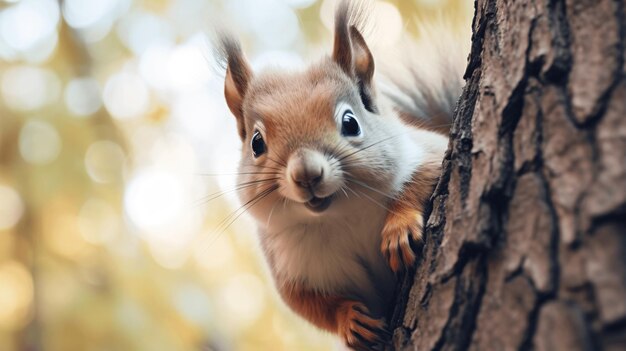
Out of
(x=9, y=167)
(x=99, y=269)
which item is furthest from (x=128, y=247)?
(x=9, y=167)

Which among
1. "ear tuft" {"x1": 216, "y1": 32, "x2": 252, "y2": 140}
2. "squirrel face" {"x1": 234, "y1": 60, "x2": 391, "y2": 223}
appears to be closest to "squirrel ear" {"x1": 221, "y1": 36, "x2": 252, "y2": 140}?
"ear tuft" {"x1": 216, "y1": 32, "x2": 252, "y2": 140}

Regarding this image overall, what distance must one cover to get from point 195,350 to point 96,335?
57cm

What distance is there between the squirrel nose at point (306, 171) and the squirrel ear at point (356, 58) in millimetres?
663

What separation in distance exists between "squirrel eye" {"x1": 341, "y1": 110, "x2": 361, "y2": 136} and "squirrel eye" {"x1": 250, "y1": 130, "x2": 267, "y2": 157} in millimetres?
340

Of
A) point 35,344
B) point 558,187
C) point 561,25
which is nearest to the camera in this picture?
point 558,187

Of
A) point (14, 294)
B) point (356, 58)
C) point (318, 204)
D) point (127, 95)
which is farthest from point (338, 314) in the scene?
point (127, 95)

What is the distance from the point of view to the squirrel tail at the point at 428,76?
3262 mm

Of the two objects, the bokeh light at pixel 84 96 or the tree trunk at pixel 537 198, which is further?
the bokeh light at pixel 84 96

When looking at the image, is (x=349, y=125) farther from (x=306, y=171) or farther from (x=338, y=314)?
(x=338, y=314)

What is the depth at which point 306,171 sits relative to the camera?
2123 mm

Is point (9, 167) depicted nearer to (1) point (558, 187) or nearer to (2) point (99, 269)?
(2) point (99, 269)

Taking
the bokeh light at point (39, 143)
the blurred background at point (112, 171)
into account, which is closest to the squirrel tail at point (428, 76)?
the blurred background at point (112, 171)

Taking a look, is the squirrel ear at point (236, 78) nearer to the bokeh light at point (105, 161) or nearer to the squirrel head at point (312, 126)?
the squirrel head at point (312, 126)

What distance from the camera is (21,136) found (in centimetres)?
361
